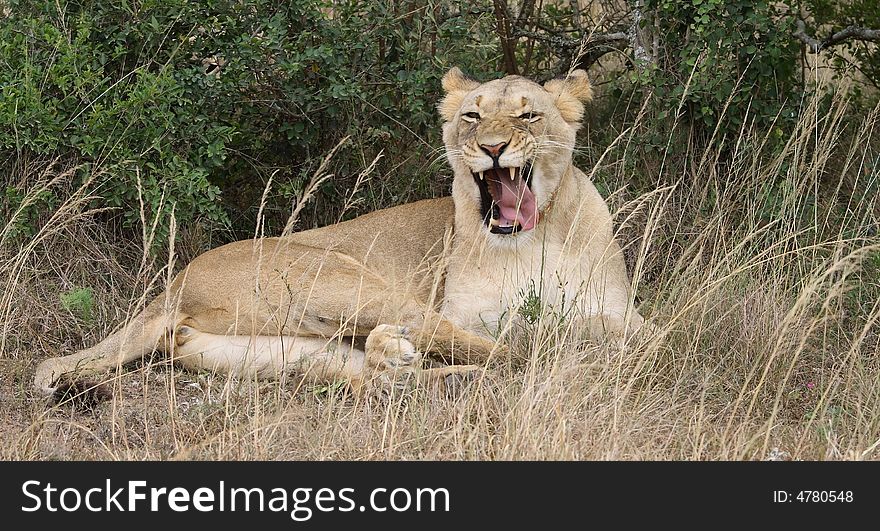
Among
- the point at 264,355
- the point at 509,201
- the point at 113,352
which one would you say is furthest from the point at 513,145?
the point at 113,352

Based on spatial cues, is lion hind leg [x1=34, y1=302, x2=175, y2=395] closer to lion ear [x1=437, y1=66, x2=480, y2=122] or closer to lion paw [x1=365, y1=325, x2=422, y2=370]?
lion paw [x1=365, y1=325, x2=422, y2=370]

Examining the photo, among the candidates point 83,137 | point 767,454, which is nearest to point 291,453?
point 767,454

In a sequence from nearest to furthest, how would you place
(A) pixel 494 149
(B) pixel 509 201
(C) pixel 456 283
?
(A) pixel 494 149 → (B) pixel 509 201 → (C) pixel 456 283

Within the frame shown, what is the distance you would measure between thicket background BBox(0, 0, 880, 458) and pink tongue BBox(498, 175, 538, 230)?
0.36 m

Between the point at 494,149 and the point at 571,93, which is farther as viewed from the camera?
the point at 571,93

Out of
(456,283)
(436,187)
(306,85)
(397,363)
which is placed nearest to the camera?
(397,363)

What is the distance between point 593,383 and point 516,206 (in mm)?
1036

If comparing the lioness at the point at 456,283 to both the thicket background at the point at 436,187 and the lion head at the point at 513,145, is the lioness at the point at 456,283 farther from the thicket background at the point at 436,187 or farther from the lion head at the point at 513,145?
the thicket background at the point at 436,187

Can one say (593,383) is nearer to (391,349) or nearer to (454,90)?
(391,349)

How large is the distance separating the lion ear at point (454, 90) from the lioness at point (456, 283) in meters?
0.01

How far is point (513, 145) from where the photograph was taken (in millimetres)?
4992

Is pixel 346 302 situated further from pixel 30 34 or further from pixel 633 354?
pixel 30 34

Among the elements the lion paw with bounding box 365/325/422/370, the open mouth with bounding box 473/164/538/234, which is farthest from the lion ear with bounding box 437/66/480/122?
the lion paw with bounding box 365/325/422/370

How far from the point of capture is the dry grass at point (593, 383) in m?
4.07
